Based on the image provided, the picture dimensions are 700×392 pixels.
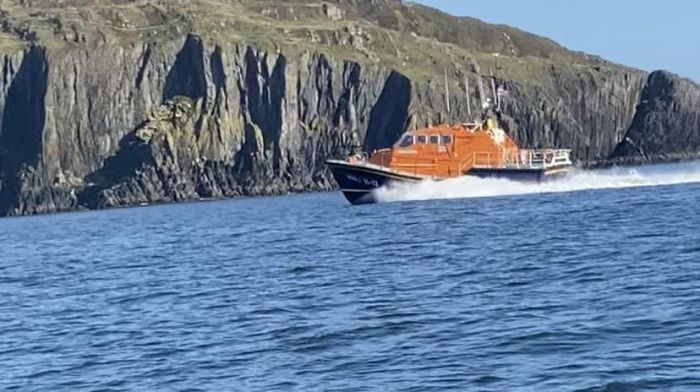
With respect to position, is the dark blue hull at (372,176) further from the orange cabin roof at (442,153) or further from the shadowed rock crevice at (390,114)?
the shadowed rock crevice at (390,114)

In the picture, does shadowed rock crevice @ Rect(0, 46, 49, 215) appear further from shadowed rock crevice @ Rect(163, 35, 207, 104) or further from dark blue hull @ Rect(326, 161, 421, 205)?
dark blue hull @ Rect(326, 161, 421, 205)

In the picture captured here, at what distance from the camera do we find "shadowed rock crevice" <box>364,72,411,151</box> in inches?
6993

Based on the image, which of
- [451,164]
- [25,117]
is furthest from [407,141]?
[25,117]

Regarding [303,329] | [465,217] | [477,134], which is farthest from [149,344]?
[477,134]

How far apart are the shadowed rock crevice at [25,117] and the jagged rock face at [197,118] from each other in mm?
182

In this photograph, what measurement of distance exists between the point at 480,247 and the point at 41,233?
179 feet

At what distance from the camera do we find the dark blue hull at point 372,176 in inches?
3031

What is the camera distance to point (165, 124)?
17912cm

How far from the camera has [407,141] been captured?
78.4m

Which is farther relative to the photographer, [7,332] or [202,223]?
[202,223]

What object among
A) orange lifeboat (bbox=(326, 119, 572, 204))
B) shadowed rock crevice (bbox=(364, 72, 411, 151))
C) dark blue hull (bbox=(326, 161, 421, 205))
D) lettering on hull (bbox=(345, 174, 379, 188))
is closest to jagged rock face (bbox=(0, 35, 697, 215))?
shadowed rock crevice (bbox=(364, 72, 411, 151))

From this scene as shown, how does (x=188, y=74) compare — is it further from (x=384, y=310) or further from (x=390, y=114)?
(x=384, y=310)

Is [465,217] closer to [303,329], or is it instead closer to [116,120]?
[303,329]

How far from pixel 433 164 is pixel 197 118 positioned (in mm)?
106493
